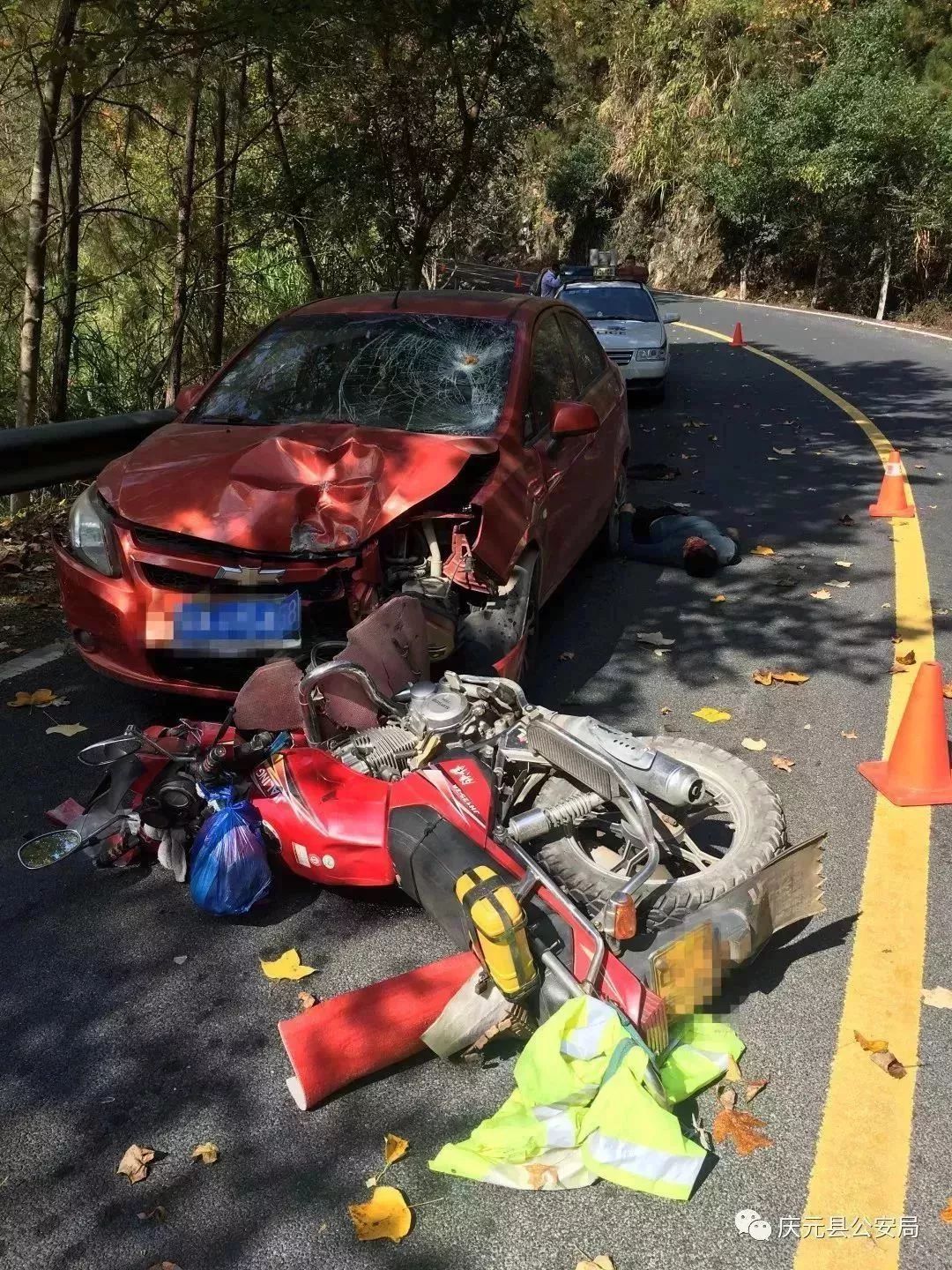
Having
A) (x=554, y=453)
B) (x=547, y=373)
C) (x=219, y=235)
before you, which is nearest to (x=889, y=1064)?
(x=554, y=453)

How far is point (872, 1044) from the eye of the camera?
2.84 m

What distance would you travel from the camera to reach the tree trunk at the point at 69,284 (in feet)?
25.7

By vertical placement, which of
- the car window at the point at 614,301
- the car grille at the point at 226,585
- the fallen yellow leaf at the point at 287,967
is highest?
the car window at the point at 614,301

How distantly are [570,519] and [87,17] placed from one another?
510cm

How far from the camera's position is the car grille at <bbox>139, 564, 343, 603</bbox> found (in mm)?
4129

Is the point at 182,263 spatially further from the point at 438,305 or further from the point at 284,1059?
the point at 284,1059

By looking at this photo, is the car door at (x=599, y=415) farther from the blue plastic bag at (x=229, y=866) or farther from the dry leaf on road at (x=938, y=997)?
the dry leaf on road at (x=938, y=997)

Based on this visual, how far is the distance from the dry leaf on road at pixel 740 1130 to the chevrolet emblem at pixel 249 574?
239 cm

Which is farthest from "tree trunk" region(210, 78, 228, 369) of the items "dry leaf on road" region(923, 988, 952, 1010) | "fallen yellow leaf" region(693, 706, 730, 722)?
"dry leaf on road" region(923, 988, 952, 1010)

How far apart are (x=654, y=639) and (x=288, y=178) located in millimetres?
7499

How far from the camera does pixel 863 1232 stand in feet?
7.62

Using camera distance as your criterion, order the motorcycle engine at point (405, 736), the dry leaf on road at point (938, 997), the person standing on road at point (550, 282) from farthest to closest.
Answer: the person standing on road at point (550, 282)
the motorcycle engine at point (405, 736)
the dry leaf on road at point (938, 997)

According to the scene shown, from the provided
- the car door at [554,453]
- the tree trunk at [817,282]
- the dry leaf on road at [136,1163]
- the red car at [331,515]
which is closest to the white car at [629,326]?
the car door at [554,453]

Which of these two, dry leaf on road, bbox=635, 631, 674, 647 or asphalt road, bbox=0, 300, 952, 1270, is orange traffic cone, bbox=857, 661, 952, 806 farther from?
dry leaf on road, bbox=635, 631, 674, 647
